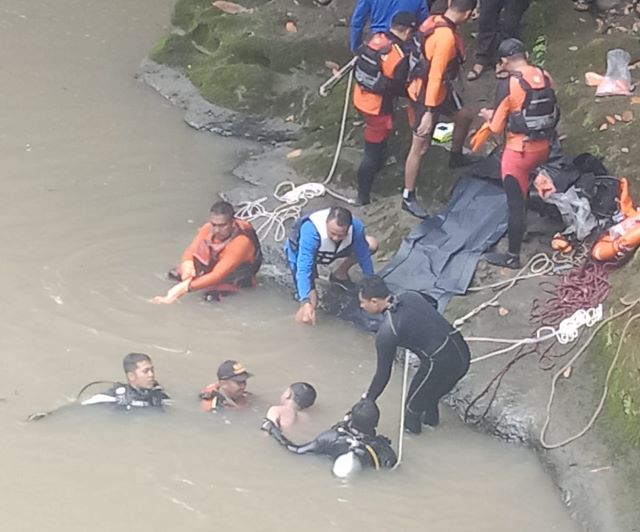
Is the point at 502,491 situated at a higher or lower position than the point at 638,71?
lower

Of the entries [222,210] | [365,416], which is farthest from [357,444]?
[222,210]

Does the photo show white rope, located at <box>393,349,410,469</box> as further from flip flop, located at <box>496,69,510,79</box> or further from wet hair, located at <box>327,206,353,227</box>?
flip flop, located at <box>496,69,510,79</box>

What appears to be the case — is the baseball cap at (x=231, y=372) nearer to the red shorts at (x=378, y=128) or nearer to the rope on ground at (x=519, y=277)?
the rope on ground at (x=519, y=277)

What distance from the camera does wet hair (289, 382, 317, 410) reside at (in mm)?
7273

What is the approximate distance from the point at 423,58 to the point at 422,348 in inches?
97.8

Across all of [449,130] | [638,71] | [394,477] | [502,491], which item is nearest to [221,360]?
[394,477]

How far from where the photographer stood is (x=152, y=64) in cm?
1174

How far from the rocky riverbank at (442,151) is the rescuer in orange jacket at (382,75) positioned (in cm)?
69

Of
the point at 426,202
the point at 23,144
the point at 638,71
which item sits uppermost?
the point at 638,71

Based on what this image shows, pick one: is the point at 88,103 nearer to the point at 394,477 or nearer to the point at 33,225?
the point at 33,225

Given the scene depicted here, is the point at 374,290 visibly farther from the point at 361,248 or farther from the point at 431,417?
the point at 361,248

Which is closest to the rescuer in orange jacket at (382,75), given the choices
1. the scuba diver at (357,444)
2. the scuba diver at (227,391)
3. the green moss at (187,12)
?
the scuba diver at (227,391)

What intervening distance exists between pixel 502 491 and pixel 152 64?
Result: 21.9ft

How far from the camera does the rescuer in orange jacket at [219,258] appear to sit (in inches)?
325
